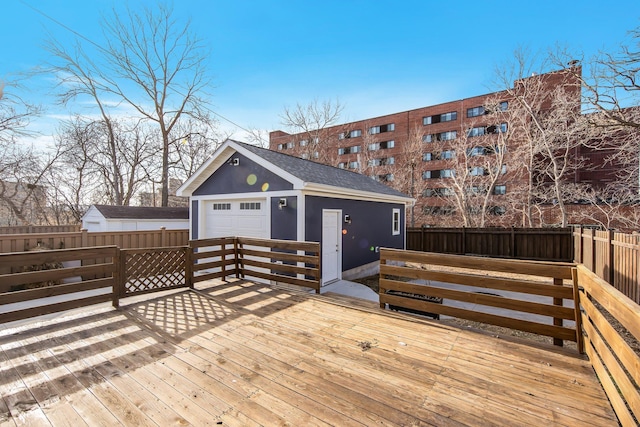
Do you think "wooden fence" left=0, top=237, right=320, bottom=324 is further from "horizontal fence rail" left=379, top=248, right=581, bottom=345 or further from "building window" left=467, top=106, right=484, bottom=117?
"building window" left=467, top=106, right=484, bottom=117

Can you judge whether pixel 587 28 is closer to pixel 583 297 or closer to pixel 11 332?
pixel 583 297

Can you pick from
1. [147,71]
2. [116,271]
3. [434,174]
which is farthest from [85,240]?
[434,174]

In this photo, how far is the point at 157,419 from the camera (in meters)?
2.26

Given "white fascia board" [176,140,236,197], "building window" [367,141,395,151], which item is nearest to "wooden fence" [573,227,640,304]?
"white fascia board" [176,140,236,197]

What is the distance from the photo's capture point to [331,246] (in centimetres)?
808

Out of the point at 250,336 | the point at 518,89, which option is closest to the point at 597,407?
the point at 250,336

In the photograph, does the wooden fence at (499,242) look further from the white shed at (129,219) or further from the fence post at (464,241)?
the white shed at (129,219)

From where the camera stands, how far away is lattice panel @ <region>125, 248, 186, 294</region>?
5508 millimetres

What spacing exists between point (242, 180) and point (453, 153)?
72.1 ft

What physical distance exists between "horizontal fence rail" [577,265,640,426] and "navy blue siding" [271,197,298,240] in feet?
16.9

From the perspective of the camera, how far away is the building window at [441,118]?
31938 mm

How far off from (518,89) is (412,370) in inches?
720

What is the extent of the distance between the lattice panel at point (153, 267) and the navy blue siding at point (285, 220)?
2.19m

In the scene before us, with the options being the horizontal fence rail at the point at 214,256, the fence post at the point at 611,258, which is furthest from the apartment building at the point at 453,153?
the horizontal fence rail at the point at 214,256
